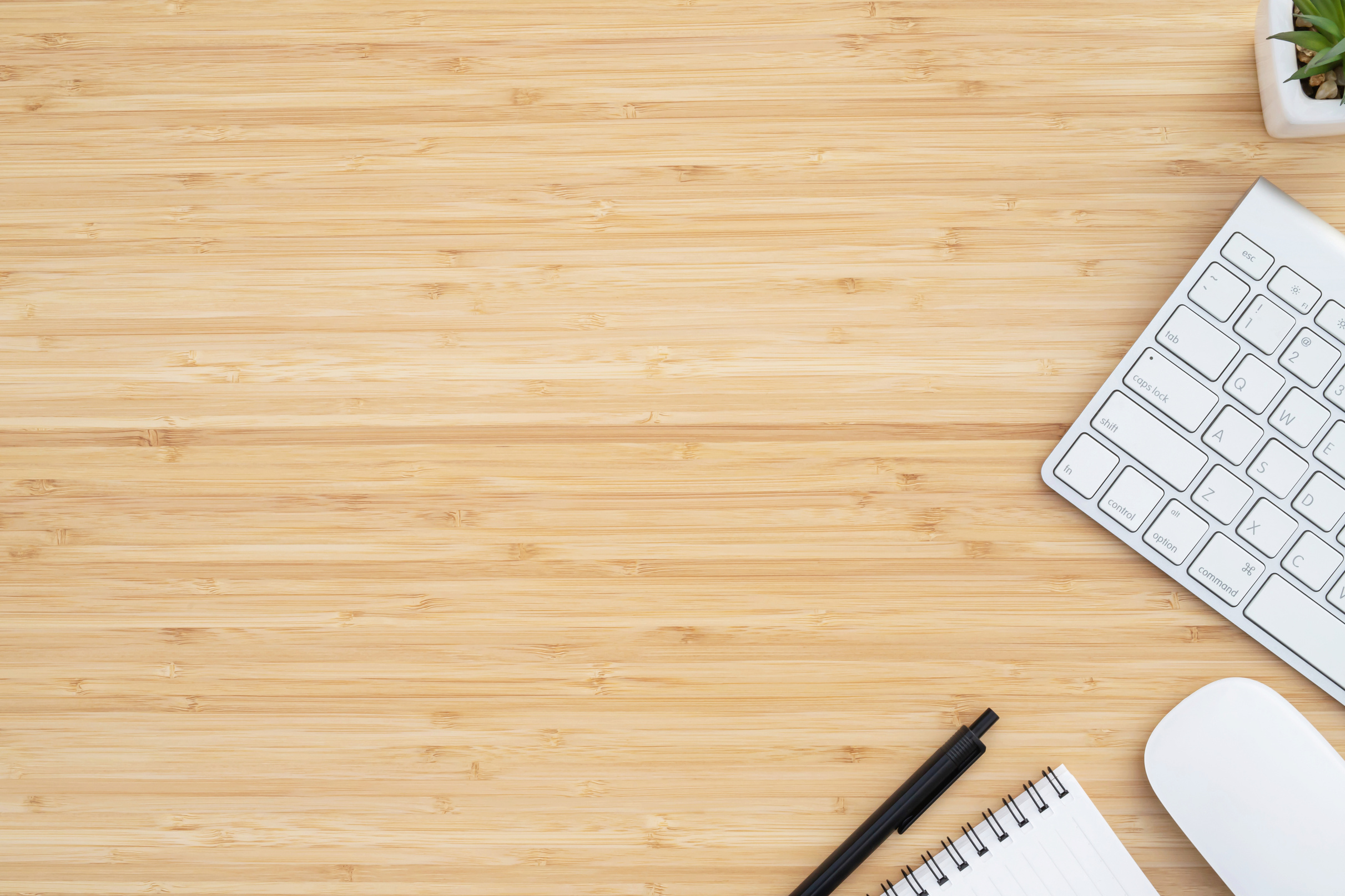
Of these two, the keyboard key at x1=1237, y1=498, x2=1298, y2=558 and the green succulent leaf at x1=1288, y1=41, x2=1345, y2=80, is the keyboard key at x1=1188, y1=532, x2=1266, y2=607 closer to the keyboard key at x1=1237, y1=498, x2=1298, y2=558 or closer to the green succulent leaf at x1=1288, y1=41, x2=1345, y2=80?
the keyboard key at x1=1237, y1=498, x2=1298, y2=558

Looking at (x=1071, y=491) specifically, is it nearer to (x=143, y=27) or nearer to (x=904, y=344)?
(x=904, y=344)

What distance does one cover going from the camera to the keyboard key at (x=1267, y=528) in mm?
666

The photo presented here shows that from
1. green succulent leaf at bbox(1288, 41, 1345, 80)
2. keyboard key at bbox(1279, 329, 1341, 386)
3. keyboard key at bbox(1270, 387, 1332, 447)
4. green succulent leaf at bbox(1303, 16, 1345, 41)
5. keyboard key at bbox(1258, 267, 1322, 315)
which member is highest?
green succulent leaf at bbox(1303, 16, 1345, 41)

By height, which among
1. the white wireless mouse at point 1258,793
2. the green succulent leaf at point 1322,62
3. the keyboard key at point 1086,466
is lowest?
the white wireless mouse at point 1258,793

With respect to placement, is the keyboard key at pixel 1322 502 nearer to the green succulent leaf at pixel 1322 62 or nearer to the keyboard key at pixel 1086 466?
the keyboard key at pixel 1086 466

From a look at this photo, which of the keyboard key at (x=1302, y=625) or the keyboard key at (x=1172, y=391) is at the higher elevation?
the keyboard key at (x=1172, y=391)

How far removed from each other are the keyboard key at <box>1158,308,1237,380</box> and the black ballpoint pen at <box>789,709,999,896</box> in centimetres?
34

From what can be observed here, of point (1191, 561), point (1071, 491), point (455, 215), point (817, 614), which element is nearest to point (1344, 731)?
point (1191, 561)

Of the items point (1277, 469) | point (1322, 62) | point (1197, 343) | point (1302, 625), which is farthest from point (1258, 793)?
point (1322, 62)

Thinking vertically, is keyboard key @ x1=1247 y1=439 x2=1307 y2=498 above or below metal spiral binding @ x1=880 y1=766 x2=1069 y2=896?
above

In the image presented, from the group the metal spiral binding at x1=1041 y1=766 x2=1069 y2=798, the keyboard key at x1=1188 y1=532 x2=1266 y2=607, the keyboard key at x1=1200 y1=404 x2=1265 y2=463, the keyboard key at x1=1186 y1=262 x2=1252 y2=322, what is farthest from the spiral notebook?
the keyboard key at x1=1186 y1=262 x2=1252 y2=322

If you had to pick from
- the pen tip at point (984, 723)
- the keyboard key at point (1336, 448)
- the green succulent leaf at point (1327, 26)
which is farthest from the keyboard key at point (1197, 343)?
the pen tip at point (984, 723)

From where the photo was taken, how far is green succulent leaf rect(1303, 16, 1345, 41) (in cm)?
61

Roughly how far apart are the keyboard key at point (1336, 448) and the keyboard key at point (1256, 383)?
6 centimetres
